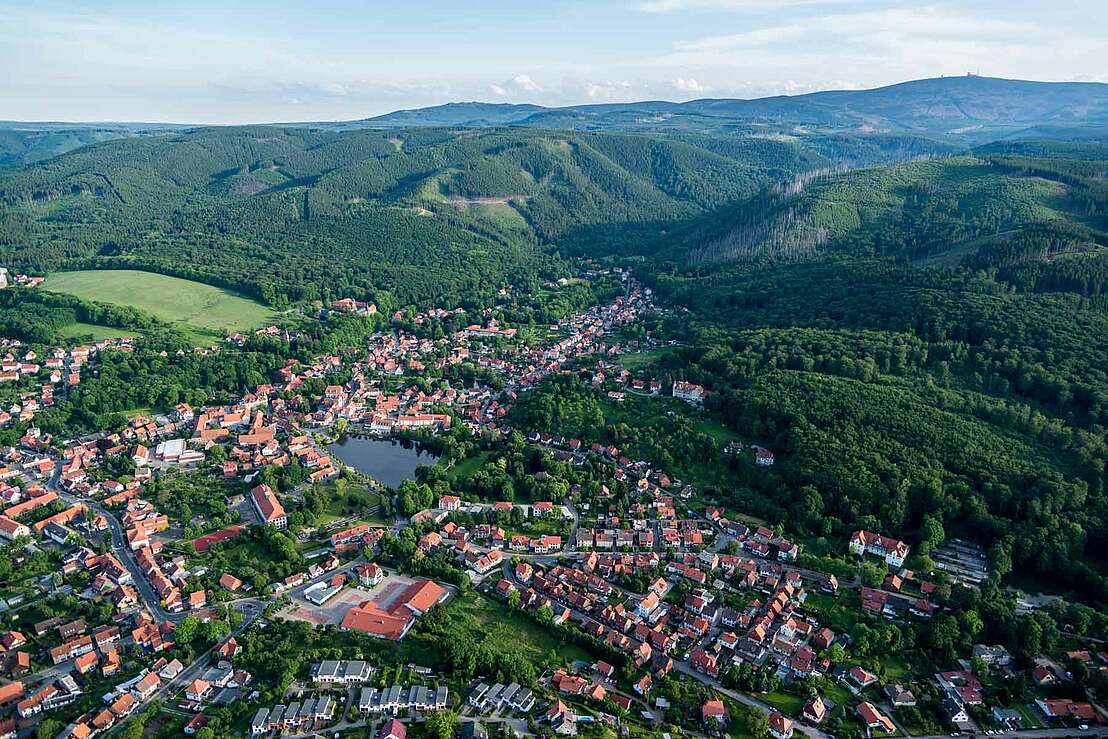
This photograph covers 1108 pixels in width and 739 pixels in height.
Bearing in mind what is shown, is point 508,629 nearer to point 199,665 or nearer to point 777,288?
point 199,665

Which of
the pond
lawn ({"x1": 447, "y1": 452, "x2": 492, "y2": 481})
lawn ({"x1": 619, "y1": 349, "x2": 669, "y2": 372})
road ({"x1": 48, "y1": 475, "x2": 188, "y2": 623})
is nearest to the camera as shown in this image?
road ({"x1": 48, "y1": 475, "x2": 188, "y2": 623})

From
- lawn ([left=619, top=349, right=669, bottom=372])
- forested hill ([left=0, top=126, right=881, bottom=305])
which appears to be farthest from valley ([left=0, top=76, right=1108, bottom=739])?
forested hill ([left=0, top=126, right=881, bottom=305])

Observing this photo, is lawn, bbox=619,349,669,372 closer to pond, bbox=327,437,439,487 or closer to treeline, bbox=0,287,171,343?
pond, bbox=327,437,439,487

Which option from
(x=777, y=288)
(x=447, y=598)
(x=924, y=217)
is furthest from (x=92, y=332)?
(x=924, y=217)

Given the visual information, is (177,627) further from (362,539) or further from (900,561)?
(900,561)

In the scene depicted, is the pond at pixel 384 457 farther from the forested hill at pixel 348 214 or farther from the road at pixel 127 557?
the forested hill at pixel 348 214

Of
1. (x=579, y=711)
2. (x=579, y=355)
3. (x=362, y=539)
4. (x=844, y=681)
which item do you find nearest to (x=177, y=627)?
(x=362, y=539)
